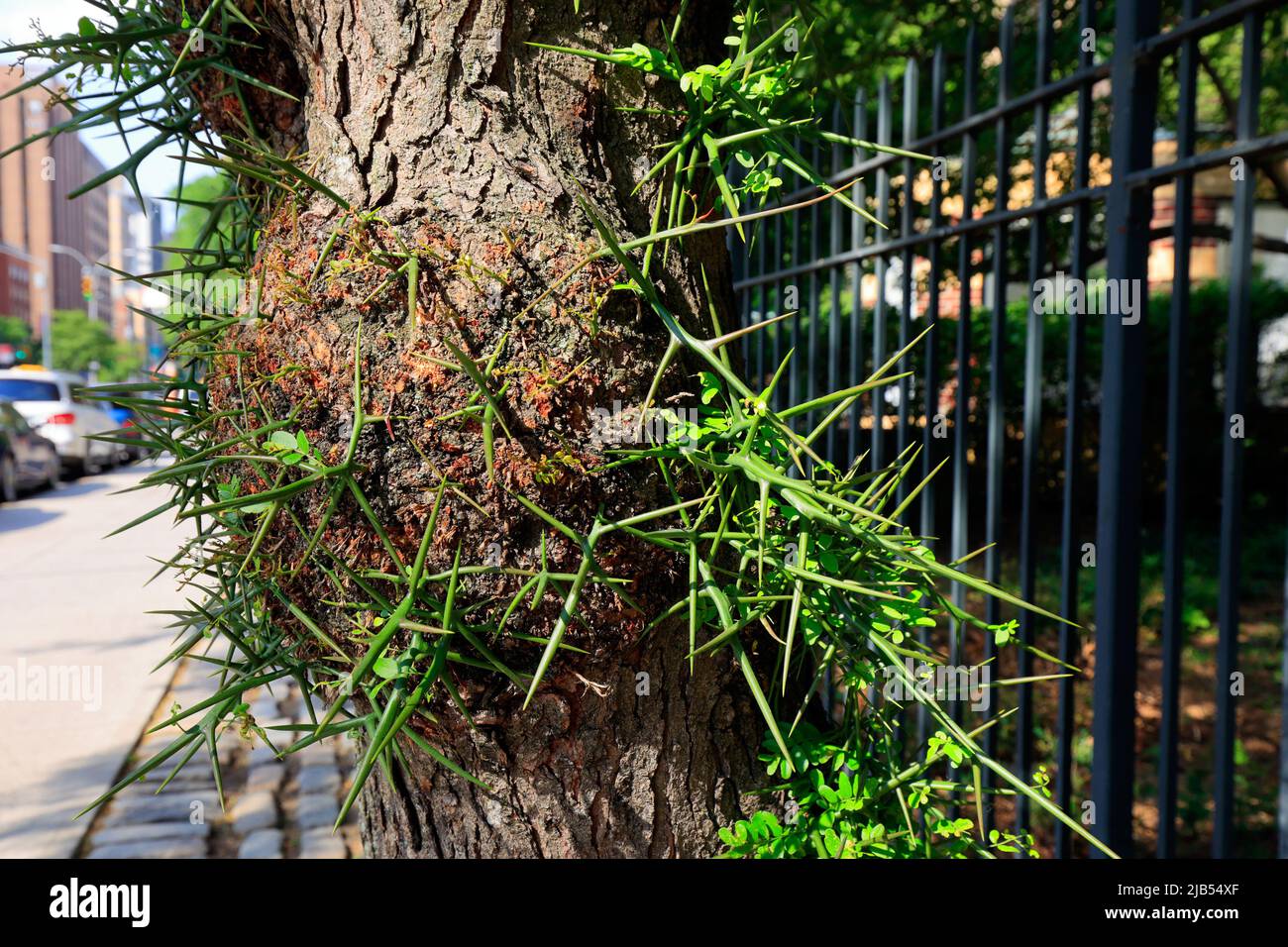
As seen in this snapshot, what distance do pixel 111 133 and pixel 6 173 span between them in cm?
7252

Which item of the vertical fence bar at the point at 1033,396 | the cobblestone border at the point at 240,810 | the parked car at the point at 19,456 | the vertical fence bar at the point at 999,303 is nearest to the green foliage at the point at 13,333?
the parked car at the point at 19,456

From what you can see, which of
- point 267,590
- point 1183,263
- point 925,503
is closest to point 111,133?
point 267,590

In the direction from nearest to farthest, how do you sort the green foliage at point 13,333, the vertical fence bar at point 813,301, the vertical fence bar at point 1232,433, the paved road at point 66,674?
the vertical fence bar at point 1232,433
the vertical fence bar at point 813,301
the paved road at point 66,674
the green foliage at point 13,333

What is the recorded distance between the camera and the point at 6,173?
60.8m

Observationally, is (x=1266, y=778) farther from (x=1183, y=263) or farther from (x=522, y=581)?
(x=522, y=581)

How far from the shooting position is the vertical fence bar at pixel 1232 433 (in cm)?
188

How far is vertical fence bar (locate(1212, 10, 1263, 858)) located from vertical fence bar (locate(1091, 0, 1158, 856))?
0.81 feet

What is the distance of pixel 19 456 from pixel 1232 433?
16004 millimetres

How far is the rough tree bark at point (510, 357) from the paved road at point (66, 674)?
1.81 meters

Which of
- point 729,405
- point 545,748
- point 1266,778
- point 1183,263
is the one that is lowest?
point 1266,778

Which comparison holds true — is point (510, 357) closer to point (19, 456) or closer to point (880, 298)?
point (880, 298)
